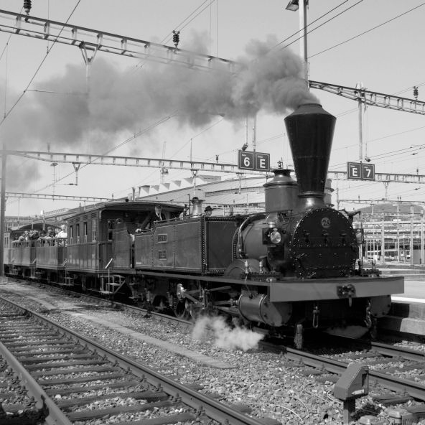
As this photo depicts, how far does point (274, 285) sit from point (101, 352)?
2.69m

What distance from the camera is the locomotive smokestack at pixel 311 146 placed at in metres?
7.84

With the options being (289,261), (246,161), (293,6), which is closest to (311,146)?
(289,261)

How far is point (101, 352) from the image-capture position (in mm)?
7656

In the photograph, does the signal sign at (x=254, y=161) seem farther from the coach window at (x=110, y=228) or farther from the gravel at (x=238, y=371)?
the gravel at (x=238, y=371)

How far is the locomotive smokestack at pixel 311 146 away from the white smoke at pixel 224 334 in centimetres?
218

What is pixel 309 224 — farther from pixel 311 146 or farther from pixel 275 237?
pixel 311 146

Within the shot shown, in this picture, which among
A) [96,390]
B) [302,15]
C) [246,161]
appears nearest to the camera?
[96,390]

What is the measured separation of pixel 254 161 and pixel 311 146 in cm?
1228

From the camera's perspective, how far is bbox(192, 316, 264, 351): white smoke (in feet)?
26.9

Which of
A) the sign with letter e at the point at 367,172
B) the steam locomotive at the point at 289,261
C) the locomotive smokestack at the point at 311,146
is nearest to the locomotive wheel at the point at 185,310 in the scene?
the steam locomotive at the point at 289,261

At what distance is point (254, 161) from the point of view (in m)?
20.1

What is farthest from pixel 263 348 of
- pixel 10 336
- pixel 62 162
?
pixel 62 162

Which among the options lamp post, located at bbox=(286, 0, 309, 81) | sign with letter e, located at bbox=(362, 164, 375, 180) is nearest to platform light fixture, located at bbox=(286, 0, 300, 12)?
lamp post, located at bbox=(286, 0, 309, 81)

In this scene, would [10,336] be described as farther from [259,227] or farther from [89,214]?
[89,214]
